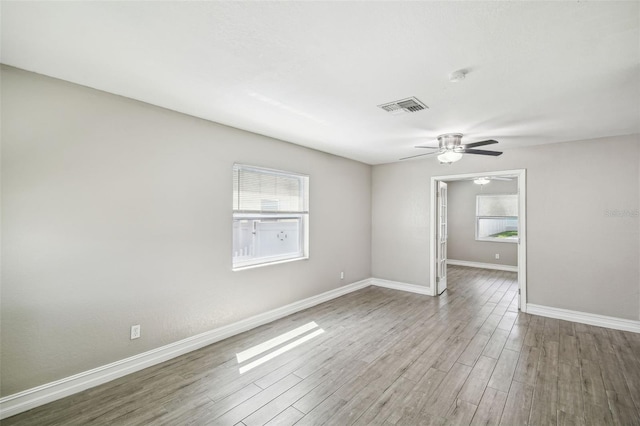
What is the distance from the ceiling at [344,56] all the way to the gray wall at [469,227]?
4856 millimetres

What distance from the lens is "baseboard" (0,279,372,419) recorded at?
2135 millimetres

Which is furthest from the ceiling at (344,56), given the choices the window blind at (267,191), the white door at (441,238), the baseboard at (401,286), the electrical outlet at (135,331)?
the baseboard at (401,286)

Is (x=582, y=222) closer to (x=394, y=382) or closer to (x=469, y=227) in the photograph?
(x=394, y=382)

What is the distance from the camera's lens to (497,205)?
7848mm

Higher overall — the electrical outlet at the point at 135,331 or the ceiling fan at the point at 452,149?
the ceiling fan at the point at 452,149

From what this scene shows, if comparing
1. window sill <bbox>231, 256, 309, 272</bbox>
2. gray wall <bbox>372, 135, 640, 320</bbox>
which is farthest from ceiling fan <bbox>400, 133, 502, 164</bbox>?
window sill <bbox>231, 256, 309, 272</bbox>

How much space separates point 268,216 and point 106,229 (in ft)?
6.17

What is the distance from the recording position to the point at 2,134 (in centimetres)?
208

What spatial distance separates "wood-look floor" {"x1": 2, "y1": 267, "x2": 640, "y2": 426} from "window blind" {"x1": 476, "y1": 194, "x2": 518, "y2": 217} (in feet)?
14.5

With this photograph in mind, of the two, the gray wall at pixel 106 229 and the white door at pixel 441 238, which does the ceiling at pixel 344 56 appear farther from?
the white door at pixel 441 238

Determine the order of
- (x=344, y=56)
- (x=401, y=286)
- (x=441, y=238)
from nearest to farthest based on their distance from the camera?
(x=344, y=56) → (x=441, y=238) → (x=401, y=286)

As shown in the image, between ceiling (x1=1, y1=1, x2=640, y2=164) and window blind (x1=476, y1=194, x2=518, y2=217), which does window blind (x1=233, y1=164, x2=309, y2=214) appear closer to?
ceiling (x1=1, y1=1, x2=640, y2=164)

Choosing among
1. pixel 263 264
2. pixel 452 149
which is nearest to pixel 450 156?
pixel 452 149

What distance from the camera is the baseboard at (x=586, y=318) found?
12.1 ft
